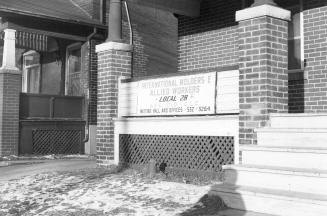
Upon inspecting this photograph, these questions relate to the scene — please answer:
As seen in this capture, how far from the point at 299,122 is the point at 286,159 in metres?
0.82

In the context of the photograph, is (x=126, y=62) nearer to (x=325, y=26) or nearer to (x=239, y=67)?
(x=239, y=67)

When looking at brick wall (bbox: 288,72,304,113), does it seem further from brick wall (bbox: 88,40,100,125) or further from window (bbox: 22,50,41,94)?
window (bbox: 22,50,41,94)

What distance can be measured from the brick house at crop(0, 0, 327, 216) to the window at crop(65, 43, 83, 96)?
5.34m

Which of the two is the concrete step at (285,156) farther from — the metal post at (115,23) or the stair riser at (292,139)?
the metal post at (115,23)

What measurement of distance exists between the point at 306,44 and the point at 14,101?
8192mm

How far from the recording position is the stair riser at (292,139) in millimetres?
6339

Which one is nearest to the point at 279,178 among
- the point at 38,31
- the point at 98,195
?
the point at 98,195

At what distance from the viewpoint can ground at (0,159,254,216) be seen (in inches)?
241

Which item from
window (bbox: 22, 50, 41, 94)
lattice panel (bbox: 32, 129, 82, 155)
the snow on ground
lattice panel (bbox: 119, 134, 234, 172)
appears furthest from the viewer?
window (bbox: 22, 50, 41, 94)

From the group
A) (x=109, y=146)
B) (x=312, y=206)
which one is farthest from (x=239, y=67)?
A: (x=109, y=146)

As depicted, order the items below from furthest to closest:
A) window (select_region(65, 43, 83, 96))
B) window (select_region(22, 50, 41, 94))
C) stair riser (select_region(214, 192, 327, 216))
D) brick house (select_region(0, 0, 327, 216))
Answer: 1. window (select_region(22, 50, 41, 94))
2. window (select_region(65, 43, 83, 96))
3. brick house (select_region(0, 0, 327, 216))
4. stair riser (select_region(214, 192, 327, 216))

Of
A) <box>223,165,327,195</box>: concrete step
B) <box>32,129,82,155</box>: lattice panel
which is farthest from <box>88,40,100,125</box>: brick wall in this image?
<box>223,165,327,195</box>: concrete step

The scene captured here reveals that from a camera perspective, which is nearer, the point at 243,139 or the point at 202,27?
the point at 243,139

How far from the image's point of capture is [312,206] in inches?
206
